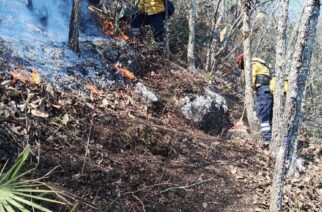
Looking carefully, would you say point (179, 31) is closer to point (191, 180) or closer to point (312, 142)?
point (312, 142)

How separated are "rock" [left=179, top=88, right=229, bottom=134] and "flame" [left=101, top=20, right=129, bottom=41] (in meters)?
1.63

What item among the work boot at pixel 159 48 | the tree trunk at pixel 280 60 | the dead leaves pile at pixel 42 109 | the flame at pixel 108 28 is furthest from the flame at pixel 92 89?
the tree trunk at pixel 280 60

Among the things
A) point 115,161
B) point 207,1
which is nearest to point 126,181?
point 115,161

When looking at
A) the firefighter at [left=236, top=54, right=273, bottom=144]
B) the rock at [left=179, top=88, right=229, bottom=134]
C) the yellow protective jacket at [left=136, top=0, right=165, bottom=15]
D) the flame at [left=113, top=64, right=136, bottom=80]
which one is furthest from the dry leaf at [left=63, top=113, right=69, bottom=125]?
the yellow protective jacket at [left=136, top=0, right=165, bottom=15]

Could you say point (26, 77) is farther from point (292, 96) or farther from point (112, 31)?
point (292, 96)

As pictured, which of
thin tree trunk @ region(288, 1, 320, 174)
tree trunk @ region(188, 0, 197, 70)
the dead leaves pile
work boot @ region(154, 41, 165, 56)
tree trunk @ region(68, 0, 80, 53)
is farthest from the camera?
tree trunk @ region(188, 0, 197, 70)

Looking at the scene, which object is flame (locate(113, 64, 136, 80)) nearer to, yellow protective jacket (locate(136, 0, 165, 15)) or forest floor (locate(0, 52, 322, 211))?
forest floor (locate(0, 52, 322, 211))

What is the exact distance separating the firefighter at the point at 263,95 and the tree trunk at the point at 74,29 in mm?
3299

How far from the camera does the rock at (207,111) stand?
7.89 metres

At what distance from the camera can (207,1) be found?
12.4 meters

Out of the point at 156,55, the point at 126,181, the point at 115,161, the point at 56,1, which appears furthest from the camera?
the point at 156,55

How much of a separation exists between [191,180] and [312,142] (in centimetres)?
429

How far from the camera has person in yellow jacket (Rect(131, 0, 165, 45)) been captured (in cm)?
882

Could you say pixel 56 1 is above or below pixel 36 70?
above
